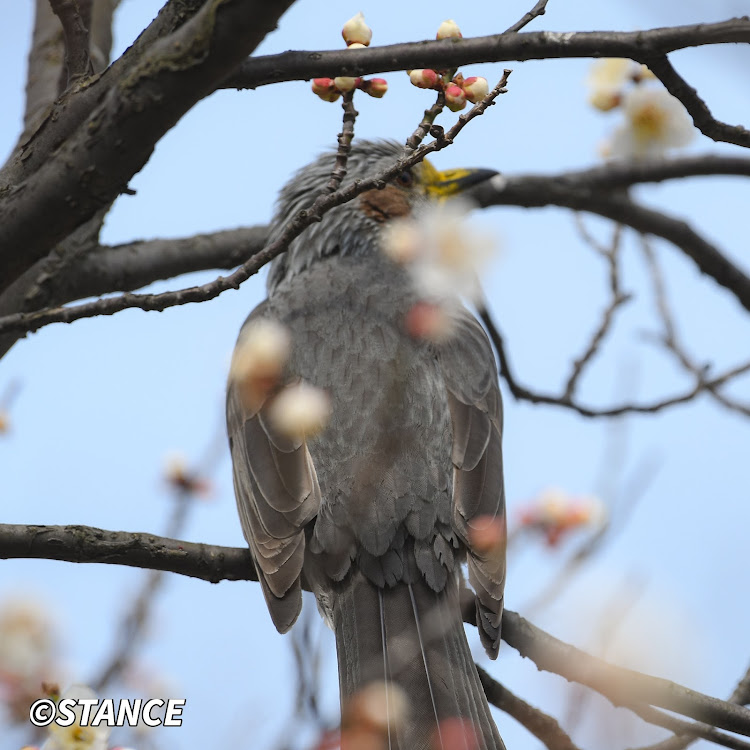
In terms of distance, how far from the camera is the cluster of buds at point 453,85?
114 inches

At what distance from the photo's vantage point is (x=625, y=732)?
3.08 m

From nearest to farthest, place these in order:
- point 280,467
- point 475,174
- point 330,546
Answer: point 330,546, point 280,467, point 475,174

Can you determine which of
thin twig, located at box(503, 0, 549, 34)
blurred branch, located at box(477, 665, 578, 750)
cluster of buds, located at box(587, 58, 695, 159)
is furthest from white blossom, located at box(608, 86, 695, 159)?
blurred branch, located at box(477, 665, 578, 750)

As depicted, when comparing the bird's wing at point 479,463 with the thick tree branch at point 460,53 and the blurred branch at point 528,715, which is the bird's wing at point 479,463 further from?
the thick tree branch at point 460,53

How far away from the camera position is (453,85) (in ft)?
9.59

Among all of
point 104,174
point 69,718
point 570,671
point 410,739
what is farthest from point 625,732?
point 104,174

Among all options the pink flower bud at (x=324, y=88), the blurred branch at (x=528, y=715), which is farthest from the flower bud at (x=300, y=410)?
the pink flower bud at (x=324, y=88)

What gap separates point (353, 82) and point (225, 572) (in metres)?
1.68

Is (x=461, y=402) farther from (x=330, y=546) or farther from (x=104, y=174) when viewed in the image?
(x=104, y=174)

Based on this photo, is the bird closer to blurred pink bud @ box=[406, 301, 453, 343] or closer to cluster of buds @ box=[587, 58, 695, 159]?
blurred pink bud @ box=[406, 301, 453, 343]

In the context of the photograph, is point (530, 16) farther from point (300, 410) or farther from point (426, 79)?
point (300, 410)

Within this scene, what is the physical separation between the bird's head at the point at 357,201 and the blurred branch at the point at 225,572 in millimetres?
2528

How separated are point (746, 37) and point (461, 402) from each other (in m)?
2.34

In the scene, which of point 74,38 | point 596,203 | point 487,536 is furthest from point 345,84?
point 596,203
